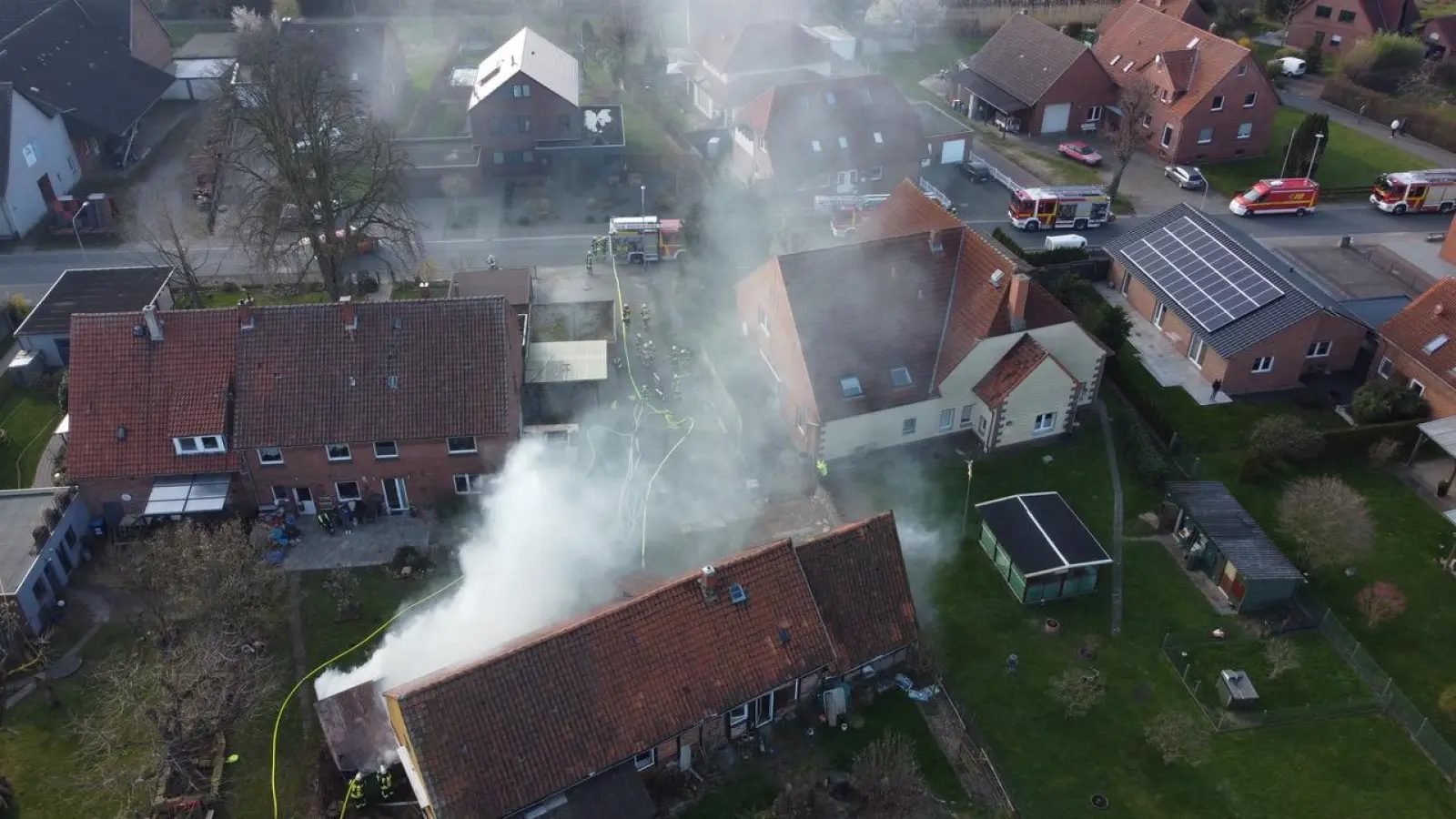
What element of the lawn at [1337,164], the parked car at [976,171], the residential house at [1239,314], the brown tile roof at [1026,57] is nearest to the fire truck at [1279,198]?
the lawn at [1337,164]

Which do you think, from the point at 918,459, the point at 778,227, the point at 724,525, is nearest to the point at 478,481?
the point at 724,525

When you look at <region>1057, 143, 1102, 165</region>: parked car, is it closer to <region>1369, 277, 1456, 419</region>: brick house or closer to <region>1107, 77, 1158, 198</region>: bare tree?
<region>1107, 77, 1158, 198</region>: bare tree

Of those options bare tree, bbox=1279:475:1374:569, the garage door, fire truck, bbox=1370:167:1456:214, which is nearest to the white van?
the garage door

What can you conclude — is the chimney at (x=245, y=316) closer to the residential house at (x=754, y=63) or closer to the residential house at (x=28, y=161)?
the residential house at (x=28, y=161)

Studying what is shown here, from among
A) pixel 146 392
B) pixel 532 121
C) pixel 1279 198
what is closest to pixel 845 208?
pixel 532 121

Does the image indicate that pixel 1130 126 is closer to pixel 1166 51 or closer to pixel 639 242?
pixel 1166 51

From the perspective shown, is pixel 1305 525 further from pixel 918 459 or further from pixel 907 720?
pixel 907 720
